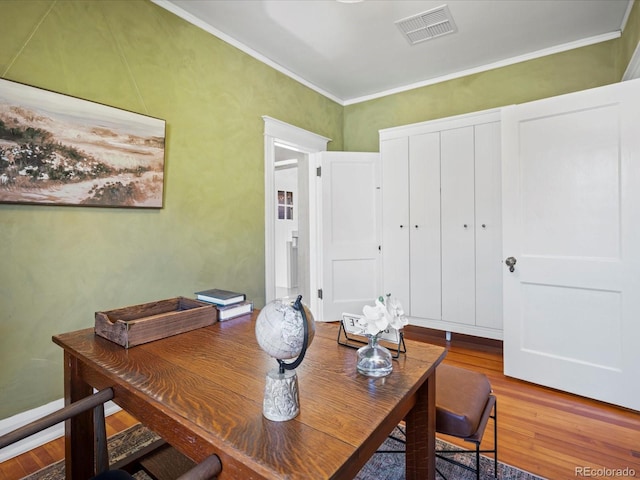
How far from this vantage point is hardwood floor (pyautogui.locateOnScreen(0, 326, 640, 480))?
5.26ft

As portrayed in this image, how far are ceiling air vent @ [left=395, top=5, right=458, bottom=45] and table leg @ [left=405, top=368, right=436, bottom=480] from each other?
262 centimetres

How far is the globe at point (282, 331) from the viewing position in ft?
2.43

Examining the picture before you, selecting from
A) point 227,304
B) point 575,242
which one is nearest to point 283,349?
point 227,304

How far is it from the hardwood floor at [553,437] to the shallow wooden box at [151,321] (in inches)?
39.9

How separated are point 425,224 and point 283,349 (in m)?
2.89

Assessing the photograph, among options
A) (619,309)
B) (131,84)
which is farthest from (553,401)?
(131,84)

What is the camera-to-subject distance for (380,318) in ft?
3.31

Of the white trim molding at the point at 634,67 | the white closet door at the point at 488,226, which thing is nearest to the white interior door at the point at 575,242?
the white trim molding at the point at 634,67

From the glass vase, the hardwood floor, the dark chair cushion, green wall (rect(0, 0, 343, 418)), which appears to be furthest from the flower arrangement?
green wall (rect(0, 0, 343, 418))

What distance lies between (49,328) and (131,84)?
5.04 ft

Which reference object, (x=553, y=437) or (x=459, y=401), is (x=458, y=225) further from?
(x=459, y=401)

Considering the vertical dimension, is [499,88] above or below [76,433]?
above

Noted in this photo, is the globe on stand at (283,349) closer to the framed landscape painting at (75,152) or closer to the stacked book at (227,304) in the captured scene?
the stacked book at (227,304)

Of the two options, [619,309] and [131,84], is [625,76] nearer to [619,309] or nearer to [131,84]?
[619,309]
